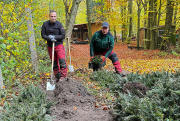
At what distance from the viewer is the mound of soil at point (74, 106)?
9.37 feet

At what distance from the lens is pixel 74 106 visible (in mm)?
3453

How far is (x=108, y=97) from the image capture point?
3855 millimetres

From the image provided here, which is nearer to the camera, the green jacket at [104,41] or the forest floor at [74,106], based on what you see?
the forest floor at [74,106]

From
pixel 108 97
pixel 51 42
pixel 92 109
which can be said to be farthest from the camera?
pixel 51 42

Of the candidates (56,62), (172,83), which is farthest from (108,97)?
(56,62)

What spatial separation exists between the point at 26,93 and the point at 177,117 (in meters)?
3.00

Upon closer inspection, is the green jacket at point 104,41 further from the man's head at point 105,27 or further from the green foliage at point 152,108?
the green foliage at point 152,108

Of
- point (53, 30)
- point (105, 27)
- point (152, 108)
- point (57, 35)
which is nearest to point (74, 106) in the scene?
point (152, 108)

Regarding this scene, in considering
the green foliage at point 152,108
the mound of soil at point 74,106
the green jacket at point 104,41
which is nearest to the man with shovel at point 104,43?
the green jacket at point 104,41

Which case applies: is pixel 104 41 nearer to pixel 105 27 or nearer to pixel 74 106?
pixel 105 27

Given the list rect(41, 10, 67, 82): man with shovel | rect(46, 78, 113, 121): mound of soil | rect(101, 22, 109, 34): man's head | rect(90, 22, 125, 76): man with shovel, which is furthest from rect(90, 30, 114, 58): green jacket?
rect(46, 78, 113, 121): mound of soil

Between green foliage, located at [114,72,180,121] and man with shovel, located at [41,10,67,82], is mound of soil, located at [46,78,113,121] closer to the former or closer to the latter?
green foliage, located at [114,72,180,121]

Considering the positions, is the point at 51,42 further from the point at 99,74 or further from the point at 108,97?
the point at 108,97

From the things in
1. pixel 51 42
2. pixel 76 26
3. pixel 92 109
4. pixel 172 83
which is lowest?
pixel 92 109
